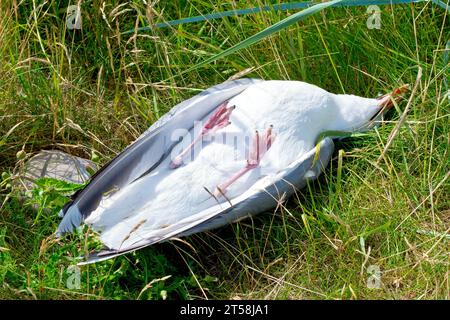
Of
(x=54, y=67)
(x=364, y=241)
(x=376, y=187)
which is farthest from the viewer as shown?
(x=54, y=67)

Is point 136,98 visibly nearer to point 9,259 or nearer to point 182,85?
point 182,85

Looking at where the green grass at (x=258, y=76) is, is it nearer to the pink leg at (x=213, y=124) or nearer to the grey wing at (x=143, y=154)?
the grey wing at (x=143, y=154)

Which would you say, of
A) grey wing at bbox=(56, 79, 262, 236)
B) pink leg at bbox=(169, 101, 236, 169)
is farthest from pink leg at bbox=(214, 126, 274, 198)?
grey wing at bbox=(56, 79, 262, 236)

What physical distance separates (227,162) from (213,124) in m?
0.19

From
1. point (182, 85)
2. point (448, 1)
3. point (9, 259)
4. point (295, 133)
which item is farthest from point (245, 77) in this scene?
point (9, 259)

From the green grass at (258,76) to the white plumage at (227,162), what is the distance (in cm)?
11

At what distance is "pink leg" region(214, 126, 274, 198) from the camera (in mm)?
3219

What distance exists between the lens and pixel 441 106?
11.3ft

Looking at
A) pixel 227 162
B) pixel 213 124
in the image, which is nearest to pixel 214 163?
pixel 227 162

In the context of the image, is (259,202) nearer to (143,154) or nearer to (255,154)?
(255,154)

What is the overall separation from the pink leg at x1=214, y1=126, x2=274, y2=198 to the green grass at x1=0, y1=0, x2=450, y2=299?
0.52ft

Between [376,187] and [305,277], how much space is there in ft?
1.49

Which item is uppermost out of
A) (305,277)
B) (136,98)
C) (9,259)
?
(136,98)

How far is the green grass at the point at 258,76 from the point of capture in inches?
123
